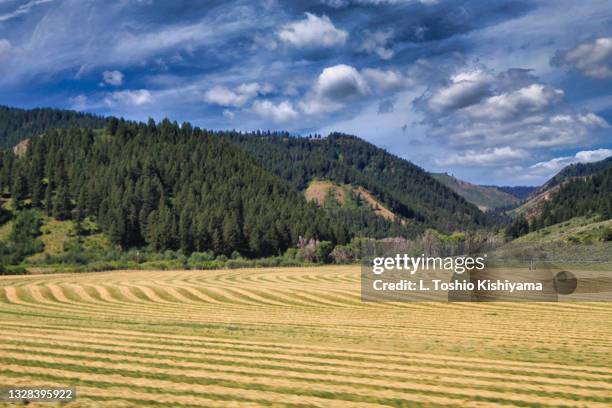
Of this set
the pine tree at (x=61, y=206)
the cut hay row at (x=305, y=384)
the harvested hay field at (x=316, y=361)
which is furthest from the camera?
the pine tree at (x=61, y=206)

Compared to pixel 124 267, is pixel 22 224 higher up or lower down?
higher up

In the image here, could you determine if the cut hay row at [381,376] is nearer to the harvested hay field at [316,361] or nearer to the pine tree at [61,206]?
the harvested hay field at [316,361]

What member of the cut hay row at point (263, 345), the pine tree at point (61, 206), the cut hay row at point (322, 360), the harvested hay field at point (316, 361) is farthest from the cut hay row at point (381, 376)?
the pine tree at point (61, 206)

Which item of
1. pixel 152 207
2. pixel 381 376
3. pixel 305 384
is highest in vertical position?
pixel 152 207

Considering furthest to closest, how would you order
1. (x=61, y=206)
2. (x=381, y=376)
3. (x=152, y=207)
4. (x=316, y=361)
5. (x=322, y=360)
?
(x=152, y=207), (x=61, y=206), (x=322, y=360), (x=316, y=361), (x=381, y=376)

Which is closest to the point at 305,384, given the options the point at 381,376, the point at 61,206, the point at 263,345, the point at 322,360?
the point at 381,376

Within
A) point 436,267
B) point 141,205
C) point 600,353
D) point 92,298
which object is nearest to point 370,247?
point 141,205

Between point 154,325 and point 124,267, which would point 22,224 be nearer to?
point 124,267

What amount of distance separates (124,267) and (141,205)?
5771cm

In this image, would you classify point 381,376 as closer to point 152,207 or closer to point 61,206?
point 61,206

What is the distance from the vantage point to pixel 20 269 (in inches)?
3780

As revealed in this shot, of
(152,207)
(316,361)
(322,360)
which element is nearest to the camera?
(316,361)

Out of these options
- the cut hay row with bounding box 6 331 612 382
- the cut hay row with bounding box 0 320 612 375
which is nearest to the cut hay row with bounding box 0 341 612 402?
the cut hay row with bounding box 6 331 612 382

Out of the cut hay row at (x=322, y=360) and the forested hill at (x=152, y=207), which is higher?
the forested hill at (x=152, y=207)
